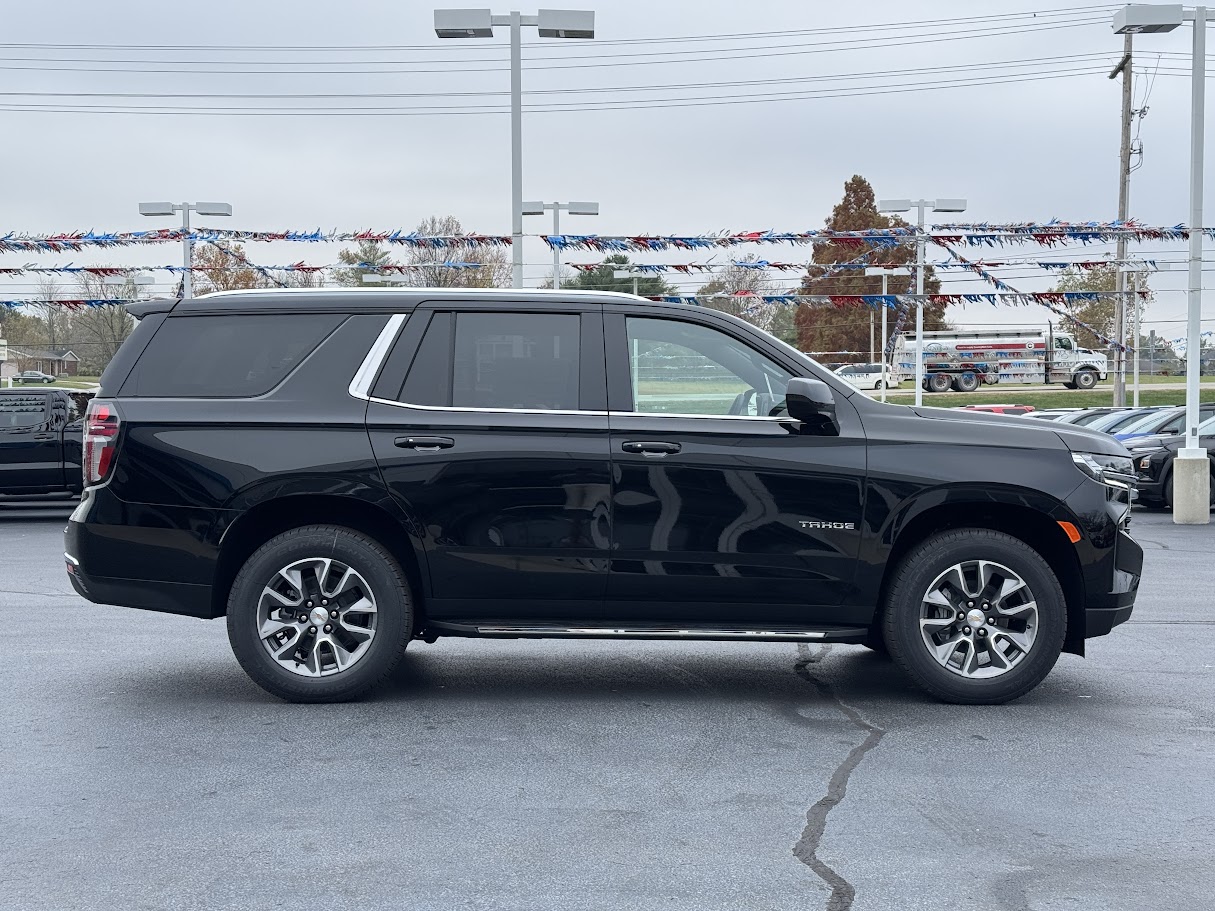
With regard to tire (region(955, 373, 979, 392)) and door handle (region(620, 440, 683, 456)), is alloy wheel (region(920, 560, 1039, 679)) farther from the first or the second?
tire (region(955, 373, 979, 392))

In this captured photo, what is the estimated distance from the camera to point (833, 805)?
5039 millimetres

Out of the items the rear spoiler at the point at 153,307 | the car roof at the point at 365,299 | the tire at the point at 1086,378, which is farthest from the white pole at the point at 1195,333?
the tire at the point at 1086,378

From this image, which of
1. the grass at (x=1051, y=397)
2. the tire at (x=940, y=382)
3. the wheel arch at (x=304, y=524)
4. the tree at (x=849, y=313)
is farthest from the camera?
the tree at (x=849, y=313)

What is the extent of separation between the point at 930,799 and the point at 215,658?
452cm

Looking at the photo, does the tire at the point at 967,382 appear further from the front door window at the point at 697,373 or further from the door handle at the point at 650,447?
the door handle at the point at 650,447

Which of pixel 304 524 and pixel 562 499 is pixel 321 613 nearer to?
pixel 304 524

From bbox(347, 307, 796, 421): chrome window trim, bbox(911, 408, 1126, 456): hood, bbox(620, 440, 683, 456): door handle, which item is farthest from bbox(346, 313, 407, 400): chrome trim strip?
bbox(911, 408, 1126, 456): hood

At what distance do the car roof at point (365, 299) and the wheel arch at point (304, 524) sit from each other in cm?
97

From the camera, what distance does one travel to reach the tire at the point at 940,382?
194 feet

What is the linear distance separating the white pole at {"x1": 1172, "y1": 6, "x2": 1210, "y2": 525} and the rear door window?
15.0 metres

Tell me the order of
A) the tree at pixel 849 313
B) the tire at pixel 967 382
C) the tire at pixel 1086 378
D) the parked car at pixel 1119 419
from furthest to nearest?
the tree at pixel 849 313
the tire at pixel 1086 378
the tire at pixel 967 382
the parked car at pixel 1119 419

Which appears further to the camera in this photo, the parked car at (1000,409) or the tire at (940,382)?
the tire at (940,382)

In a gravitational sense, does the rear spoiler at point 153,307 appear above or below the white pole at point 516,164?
below

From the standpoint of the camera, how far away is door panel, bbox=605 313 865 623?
6.48m
